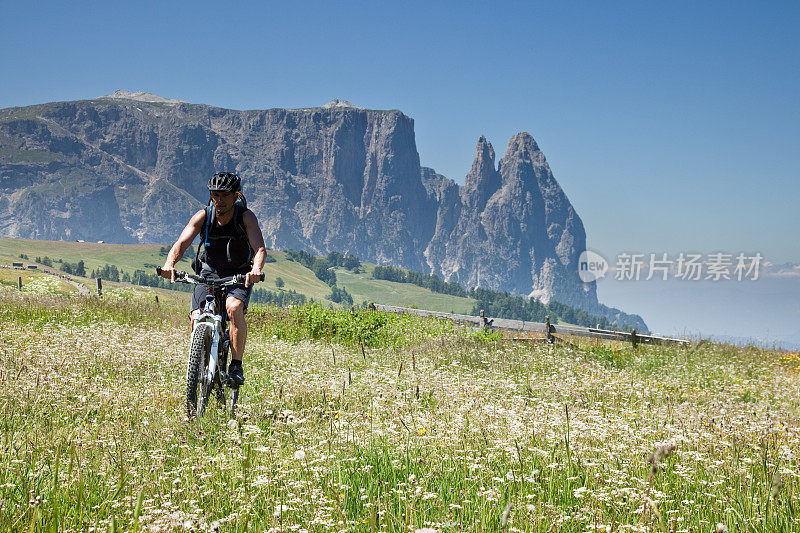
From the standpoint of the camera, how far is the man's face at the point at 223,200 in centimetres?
632

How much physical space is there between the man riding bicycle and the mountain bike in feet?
0.34

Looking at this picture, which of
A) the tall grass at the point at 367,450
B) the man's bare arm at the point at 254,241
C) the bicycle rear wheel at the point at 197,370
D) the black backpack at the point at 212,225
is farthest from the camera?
the black backpack at the point at 212,225

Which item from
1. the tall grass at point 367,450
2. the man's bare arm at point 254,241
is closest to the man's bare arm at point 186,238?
the man's bare arm at point 254,241

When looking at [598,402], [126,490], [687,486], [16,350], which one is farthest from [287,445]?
[16,350]

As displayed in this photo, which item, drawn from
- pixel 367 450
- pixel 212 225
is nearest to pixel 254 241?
pixel 212 225

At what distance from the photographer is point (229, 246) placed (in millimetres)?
6500

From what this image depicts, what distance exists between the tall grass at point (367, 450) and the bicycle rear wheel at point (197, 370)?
0.21 metres

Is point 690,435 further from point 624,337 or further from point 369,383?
point 624,337

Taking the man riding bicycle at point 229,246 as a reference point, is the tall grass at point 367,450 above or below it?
below

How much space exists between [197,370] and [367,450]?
8.80 feet

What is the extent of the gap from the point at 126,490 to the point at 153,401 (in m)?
3.01

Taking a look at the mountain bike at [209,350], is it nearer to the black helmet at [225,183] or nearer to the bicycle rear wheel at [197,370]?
the bicycle rear wheel at [197,370]

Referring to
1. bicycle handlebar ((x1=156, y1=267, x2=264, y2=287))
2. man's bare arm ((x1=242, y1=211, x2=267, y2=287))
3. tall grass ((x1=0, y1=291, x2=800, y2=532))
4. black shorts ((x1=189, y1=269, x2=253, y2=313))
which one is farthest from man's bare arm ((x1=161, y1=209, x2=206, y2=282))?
tall grass ((x1=0, y1=291, x2=800, y2=532))

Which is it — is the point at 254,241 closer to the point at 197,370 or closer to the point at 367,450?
the point at 197,370
